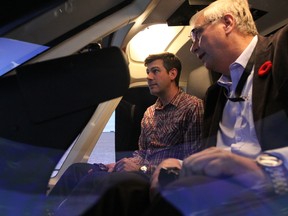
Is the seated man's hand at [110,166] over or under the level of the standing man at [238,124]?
under

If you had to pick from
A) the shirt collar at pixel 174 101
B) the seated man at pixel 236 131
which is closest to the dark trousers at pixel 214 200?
the seated man at pixel 236 131

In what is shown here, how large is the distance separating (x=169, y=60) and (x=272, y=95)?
1.15 m

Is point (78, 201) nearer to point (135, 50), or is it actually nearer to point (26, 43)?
point (26, 43)

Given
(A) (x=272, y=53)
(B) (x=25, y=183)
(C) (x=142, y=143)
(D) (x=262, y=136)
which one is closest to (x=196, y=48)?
(A) (x=272, y=53)

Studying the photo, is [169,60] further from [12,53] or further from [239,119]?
[12,53]

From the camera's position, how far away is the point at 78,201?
2.95 feet

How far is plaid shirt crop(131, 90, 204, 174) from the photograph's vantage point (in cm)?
176

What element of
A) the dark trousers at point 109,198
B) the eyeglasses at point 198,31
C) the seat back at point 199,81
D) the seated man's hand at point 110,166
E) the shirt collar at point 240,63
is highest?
the eyeglasses at point 198,31

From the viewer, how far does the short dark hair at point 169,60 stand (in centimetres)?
213

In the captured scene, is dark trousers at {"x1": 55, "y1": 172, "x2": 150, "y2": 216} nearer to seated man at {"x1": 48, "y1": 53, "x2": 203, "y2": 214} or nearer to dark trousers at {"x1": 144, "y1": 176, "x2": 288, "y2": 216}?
dark trousers at {"x1": 144, "y1": 176, "x2": 288, "y2": 216}

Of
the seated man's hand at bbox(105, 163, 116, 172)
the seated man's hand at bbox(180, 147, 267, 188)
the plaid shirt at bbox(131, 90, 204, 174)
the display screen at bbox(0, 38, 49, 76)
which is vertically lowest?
the plaid shirt at bbox(131, 90, 204, 174)

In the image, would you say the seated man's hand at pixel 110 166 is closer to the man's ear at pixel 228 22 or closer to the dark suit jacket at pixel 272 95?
the dark suit jacket at pixel 272 95

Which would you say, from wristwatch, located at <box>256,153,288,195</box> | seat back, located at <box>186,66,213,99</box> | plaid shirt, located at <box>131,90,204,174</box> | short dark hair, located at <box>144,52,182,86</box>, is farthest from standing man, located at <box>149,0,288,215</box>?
short dark hair, located at <box>144,52,182,86</box>

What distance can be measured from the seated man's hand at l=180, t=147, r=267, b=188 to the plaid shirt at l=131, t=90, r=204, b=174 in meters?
0.78
